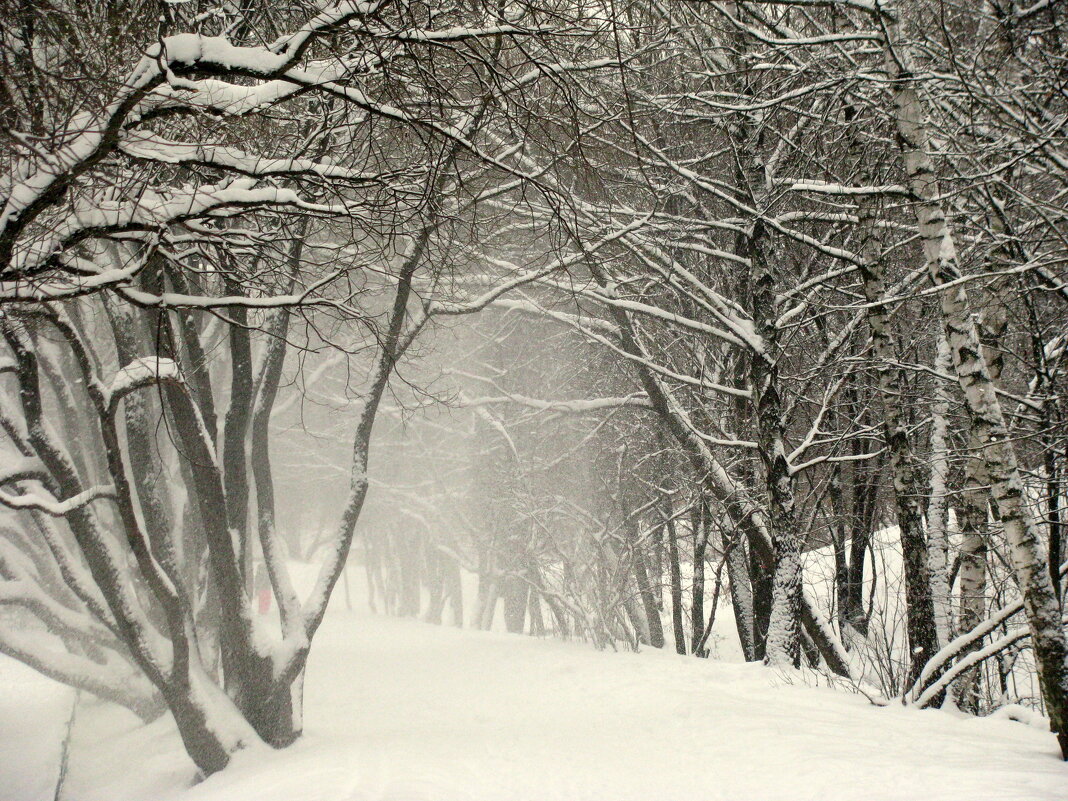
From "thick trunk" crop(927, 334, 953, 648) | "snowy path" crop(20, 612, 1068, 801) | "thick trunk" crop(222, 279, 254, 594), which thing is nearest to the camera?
"snowy path" crop(20, 612, 1068, 801)

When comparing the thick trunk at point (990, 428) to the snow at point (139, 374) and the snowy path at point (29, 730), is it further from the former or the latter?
the snowy path at point (29, 730)

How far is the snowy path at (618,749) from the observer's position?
381 centimetres

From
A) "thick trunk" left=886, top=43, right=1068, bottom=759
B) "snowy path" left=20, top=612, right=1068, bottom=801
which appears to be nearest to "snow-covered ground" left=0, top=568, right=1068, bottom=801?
"snowy path" left=20, top=612, right=1068, bottom=801

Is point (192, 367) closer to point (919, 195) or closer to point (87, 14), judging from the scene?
point (87, 14)

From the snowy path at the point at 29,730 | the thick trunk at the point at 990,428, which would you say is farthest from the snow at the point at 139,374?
the thick trunk at the point at 990,428

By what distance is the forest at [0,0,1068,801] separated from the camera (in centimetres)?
355

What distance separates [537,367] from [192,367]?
9585mm

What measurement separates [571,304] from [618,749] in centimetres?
761

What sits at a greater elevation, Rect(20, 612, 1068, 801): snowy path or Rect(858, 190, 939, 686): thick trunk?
Rect(858, 190, 939, 686): thick trunk

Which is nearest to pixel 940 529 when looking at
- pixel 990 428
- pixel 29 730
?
pixel 990 428

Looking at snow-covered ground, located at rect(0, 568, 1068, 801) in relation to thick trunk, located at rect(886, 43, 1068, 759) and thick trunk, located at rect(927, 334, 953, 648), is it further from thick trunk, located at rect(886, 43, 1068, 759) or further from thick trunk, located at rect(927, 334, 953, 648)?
thick trunk, located at rect(927, 334, 953, 648)

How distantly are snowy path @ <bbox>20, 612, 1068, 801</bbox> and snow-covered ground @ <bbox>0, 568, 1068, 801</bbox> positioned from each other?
0.06ft

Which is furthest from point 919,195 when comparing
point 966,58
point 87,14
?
point 87,14

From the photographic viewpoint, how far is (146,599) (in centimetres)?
955
